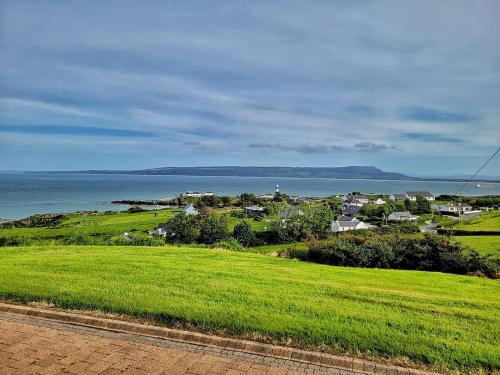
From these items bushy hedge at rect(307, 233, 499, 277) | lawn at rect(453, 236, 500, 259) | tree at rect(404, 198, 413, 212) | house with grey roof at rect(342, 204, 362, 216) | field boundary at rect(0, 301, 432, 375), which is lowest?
house with grey roof at rect(342, 204, 362, 216)

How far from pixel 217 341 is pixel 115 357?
1503mm

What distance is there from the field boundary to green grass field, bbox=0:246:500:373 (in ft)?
1.08

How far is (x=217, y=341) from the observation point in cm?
601

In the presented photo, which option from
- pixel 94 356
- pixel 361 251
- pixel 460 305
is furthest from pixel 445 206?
pixel 94 356

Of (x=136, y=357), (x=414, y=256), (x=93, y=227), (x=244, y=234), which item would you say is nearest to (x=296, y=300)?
(x=136, y=357)

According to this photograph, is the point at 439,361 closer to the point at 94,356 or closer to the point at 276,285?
the point at 276,285

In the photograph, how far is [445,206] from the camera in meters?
80.6

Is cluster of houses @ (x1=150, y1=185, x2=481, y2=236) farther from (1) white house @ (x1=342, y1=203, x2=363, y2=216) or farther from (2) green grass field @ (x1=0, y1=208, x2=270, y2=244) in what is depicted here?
(2) green grass field @ (x1=0, y1=208, x2=270, y2=244)

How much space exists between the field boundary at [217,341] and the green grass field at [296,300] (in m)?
0.33

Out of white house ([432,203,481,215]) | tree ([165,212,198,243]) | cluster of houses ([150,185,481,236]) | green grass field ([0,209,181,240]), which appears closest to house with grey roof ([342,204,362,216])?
cluster of houses ([150,185,481,236])

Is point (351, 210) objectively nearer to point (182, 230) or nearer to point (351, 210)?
point (351, 210)

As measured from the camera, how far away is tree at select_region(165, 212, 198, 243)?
38.6 m

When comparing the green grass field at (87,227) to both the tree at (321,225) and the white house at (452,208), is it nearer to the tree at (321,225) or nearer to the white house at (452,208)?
the tree at (321,225)

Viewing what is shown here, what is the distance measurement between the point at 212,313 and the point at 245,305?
768mm
